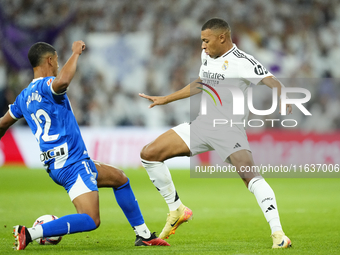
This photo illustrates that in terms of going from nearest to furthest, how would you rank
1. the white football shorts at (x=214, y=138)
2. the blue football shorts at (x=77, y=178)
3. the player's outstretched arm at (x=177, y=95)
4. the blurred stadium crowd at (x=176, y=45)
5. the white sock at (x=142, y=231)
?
the blue football shorts at (x=77, y=178) → the white football shorts at (x=214, y=138) → the white sock at (x=142, y=231) → the player's outstretched arm at (x=177, y=95) → the blurred stadium crowd at (x=176, y=45)

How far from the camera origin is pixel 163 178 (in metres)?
5.64

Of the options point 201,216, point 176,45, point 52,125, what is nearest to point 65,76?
point 52,125

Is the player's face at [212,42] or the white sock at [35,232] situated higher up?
the player's face at [212,42]

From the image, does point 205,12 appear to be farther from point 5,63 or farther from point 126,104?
point 5,63

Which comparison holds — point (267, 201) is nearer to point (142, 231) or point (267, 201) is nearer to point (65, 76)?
point (142, 231)

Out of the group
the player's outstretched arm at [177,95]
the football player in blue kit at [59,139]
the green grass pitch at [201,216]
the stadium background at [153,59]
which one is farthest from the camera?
the stadium background at [153,59]

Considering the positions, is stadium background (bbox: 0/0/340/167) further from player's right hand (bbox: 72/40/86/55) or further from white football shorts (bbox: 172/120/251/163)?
player's right hand (bbox: 72/40/86/55)

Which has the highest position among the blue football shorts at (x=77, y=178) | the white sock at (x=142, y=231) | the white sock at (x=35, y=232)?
the blue football shorts at (x=77, y=178)

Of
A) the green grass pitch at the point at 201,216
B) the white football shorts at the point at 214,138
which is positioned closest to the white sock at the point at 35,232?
the green grass pitch at the point at 201,216

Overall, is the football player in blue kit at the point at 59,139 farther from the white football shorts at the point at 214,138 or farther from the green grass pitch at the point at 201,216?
the white football shorts at the point at 214,138

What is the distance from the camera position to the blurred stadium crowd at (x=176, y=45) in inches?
690

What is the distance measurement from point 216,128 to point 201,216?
10.2 feet

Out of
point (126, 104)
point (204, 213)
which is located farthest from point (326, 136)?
point (204, 213)

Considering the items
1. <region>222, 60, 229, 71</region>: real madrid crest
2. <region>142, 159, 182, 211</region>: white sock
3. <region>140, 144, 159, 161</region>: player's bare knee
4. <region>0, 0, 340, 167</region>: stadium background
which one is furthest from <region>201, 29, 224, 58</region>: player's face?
<region>0, 0, 340, 167</region>: stadium background
